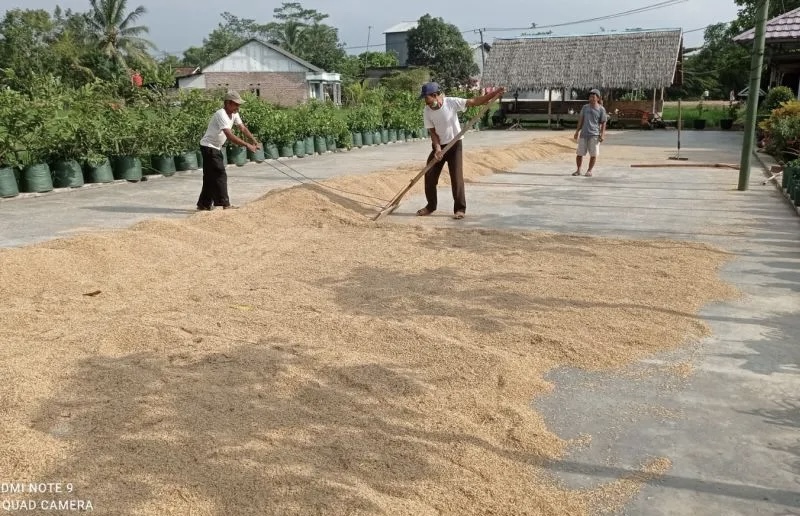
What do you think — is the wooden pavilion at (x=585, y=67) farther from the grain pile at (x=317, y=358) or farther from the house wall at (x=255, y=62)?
the grain pile at (x=317, y=358)

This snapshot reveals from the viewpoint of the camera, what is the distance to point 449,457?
275 cm

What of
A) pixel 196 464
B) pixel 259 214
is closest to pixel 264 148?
pixel 259 214

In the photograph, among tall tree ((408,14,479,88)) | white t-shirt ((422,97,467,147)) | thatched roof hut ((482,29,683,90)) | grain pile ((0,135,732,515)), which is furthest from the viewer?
tall tree ((408,14,479,88))

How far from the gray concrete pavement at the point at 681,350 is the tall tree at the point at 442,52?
1663 inches

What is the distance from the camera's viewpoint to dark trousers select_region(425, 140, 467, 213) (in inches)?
315

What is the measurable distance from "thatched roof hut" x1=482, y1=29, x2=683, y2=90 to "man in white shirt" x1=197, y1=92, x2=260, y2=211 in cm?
2236

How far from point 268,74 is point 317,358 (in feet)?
153

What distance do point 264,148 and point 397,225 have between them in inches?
324

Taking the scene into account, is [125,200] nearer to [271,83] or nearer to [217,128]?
[217,128]

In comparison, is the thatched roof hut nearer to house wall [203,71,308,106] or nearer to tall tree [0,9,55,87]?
house wall [203,71,308,106]

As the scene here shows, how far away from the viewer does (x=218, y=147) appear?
8.30 m

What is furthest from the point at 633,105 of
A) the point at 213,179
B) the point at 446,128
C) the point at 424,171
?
the point at 213,179

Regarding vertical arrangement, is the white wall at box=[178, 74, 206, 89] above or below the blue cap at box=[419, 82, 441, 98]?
above

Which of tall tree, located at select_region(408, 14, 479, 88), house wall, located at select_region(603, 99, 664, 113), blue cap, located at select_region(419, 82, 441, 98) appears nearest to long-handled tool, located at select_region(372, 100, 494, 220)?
blue cap, located at select_region(419, 82, 441, 98)
